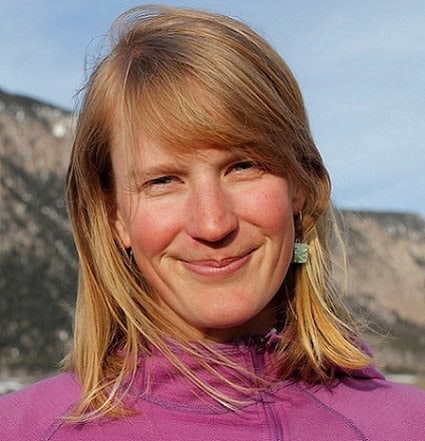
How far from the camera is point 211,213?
5.75ft

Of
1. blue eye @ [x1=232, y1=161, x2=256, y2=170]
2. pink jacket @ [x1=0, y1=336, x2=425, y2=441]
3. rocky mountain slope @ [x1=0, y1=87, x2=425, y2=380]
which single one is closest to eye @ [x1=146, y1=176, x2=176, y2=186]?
blue eye @ [x1=232, y1=161, x2=256, y2=170]

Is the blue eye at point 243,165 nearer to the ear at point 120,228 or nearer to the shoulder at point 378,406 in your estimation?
the ear at point 120,228

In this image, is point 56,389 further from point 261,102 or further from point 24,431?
point 261,102

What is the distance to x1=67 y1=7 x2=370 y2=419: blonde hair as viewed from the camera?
1.81 metres

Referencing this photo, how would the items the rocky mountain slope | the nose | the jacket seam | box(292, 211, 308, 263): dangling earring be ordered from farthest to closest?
the rocky mountain slope < box(292, 211, 308, 263): dangling earring < the jacket seam < the nose

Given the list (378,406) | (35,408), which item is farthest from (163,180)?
(378,406)

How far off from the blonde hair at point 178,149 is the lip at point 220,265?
154 millimetres

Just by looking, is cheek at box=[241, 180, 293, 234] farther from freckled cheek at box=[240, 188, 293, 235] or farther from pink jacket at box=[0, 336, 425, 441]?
pink jacket at box=[0, 336, 425, 441]

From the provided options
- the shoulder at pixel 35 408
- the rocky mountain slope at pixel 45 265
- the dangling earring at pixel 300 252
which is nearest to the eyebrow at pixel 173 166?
the dangling earring at pixel 300 252

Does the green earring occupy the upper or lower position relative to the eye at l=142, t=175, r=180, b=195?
lower

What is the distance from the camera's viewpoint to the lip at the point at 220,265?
71.4 inches

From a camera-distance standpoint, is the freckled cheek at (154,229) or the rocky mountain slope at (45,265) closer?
the freckled cheek at (154,229)

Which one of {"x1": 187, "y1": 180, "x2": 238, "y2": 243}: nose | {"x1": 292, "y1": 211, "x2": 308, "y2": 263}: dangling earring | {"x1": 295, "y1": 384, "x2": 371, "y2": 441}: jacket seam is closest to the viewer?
{"x1": 187, "y1": 180, "x2": 238, "y2": 243}: nose

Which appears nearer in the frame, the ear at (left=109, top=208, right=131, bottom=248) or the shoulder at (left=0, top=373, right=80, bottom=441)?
the shoulder at (left=0, top=373, right=80, bottom=441)
